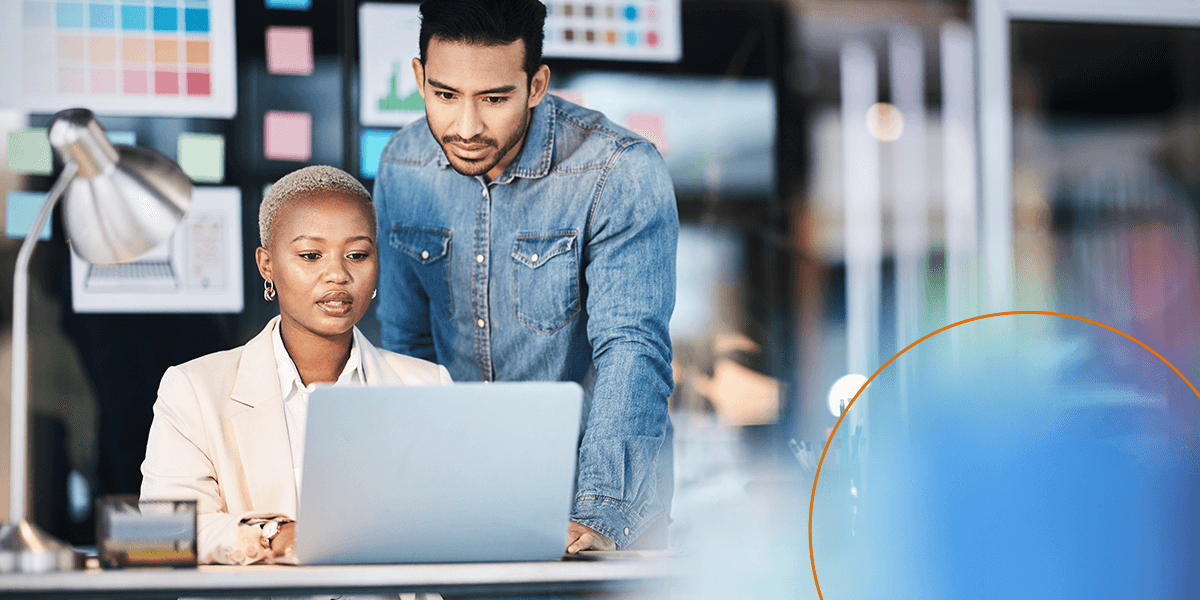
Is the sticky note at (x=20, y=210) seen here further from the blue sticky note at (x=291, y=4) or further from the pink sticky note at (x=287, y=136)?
the blue sticky note at (x=291, y=4)

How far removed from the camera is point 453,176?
2.12 m

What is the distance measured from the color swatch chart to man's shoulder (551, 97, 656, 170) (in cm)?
42

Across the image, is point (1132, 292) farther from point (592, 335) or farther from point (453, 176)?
point (453, 176)

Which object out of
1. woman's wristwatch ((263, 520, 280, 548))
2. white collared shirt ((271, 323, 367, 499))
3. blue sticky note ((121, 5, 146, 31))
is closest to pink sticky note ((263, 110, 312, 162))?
blue sticky note ((121, 5, 146, 31))

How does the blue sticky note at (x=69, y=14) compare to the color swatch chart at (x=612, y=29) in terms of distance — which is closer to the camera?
the blue sticky note at (x=69, y=14)

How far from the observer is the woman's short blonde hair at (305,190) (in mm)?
1693

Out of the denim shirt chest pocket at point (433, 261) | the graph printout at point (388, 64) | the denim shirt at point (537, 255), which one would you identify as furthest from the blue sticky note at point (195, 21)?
the denim shirt chest pocket at point (433, 261)

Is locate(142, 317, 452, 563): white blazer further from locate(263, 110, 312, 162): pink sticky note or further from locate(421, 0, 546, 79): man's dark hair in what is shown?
locate(263, 110, 312, 162): pink sticky note

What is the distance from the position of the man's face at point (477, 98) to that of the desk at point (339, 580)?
1.06m

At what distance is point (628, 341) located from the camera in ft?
6.09

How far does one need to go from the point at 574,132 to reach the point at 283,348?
76 centimetres

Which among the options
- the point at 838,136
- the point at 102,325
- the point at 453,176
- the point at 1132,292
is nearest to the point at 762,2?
the point at 838,136

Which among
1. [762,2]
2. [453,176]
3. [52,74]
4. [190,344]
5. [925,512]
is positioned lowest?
[925,512]

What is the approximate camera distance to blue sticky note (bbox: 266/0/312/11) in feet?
7.79
